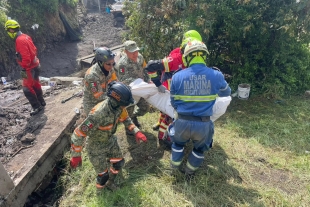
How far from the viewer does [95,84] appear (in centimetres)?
402

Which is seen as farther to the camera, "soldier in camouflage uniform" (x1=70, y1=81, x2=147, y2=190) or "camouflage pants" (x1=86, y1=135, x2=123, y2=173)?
"camouflage pants" (x1=86, y1=135, x2=123, y2=173)

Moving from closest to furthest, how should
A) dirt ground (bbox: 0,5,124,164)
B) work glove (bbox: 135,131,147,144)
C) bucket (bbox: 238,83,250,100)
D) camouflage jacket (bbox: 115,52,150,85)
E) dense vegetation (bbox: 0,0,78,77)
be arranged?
work glove (bbox: 135,131,147,144) → camouflage jacket (bbox: 115,52,150,85) → dirt ground (bbox: 0,5,124,164) → bucket (bbox: 238,83,250,100) → dense vegetation (bbox: 0,0,78,77)

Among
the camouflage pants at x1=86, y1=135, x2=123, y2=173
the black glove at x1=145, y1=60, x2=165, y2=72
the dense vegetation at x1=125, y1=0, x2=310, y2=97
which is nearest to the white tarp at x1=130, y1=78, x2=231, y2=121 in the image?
the black glove at x1=145, y1=60, x2=165, y2=72

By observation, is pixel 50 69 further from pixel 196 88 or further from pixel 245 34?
pixel 196 88

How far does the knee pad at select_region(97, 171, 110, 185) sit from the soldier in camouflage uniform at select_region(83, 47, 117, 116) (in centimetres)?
124

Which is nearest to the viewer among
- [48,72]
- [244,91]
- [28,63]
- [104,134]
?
[104,134]

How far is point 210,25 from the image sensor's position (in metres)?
5.55

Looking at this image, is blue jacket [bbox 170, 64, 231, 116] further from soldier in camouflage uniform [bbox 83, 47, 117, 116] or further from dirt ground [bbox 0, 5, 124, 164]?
dirt ground [bbox 0, 5, 124, 164]

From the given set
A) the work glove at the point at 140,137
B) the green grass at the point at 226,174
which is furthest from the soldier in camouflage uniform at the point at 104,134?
the green grass at the point at 226,174

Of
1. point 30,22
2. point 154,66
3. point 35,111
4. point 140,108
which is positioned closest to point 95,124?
point 154,66

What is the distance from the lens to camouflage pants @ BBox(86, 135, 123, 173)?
3445mm

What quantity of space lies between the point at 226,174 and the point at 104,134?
198 centimetres

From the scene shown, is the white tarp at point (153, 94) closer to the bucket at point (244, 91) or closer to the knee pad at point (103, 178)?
the knee pad at point (103, 178)

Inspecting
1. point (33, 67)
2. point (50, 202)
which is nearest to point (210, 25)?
point (33, 67)
